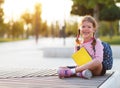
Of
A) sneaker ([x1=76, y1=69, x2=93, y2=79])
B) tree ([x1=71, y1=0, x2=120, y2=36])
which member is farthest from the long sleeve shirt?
tree ([x1=71, y1=0, x2=120, y2=36])

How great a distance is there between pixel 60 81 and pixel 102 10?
83.4ft

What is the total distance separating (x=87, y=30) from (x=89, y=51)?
338mm

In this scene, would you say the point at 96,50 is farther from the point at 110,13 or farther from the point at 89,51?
the point at 110,13

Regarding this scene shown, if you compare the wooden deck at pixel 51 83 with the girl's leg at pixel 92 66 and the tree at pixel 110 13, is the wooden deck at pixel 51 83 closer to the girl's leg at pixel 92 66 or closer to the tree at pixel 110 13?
the girl's leg at pixel 92 66

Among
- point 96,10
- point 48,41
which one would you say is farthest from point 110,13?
point 48,41

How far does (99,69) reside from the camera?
19.1 ft

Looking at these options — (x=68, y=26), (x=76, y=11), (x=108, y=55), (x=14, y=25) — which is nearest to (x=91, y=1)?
(x=76, y=11)

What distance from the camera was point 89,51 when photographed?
19.5 feet

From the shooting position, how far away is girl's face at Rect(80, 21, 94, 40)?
19.2 ft

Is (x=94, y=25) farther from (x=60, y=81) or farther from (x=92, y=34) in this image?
(x=60, y=81)

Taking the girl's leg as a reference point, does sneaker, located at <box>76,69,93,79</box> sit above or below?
below

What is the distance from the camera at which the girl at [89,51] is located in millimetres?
5645

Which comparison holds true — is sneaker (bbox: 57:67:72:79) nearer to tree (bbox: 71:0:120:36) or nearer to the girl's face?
the girl's face

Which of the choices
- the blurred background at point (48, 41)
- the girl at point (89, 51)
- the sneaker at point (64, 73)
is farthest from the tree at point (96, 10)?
the sneaker at point (64, 73)
